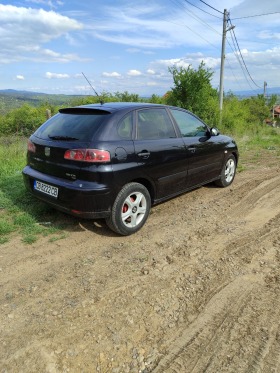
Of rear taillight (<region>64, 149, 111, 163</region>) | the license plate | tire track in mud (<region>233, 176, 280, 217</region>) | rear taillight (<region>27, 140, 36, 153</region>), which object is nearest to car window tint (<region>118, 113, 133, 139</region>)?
rear taillight (<region>64, 149, 111, 163</region>)

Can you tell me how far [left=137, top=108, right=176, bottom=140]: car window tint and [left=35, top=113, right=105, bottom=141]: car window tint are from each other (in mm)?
596

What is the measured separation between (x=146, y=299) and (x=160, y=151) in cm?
214

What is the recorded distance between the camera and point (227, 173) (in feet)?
20.4

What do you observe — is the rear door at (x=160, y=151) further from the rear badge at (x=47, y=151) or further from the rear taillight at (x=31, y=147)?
the rear taillight at (x=31, y=147)

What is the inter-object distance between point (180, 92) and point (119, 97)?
59.5 feet

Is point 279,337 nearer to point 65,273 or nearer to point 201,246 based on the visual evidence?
point 201,246

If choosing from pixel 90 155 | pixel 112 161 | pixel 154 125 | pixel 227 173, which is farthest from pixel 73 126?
pixel 227 173

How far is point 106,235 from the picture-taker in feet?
12.9

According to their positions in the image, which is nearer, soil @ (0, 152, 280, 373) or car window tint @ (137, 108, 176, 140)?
soil @ (0, 152, 280, 373)

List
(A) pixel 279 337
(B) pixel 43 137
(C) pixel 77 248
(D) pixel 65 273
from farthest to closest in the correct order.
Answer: (B) pixel 43 137 < (C) pixel 77 248 < (D) pixel 65 273 < (A) pixel 279 337

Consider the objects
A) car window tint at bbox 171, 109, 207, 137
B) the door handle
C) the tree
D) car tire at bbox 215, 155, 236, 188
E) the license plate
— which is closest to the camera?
the license plate

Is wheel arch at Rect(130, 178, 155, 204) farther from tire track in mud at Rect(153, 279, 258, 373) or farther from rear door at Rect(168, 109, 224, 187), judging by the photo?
tire track in mud at Rect(153, 279, 258, 373)

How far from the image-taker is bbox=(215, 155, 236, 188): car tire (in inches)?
238

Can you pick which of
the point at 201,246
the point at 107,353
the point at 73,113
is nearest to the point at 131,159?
the point at 73,113
